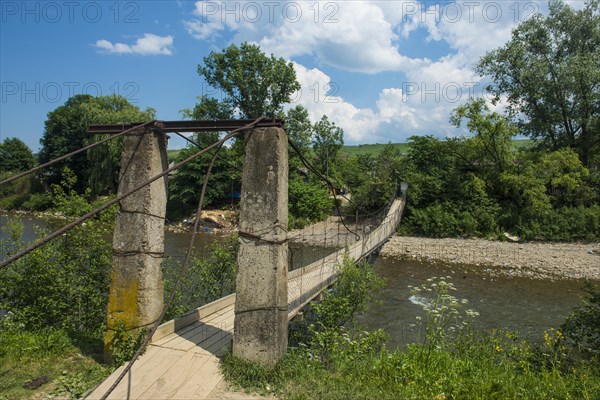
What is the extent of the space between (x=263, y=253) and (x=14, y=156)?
118 ft

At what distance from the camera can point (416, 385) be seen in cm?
316

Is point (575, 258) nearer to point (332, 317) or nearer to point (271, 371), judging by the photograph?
point (332, 317)

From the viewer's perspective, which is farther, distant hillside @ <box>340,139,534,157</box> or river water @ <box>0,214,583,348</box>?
distant hillside @ <box>340,139,534,157</box>

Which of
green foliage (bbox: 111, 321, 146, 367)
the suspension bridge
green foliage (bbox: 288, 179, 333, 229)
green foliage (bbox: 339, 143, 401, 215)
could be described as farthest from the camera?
green foliage (bbox: 288, 179, 333, 229)

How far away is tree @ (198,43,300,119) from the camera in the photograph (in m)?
22.0

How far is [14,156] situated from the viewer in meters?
31.3

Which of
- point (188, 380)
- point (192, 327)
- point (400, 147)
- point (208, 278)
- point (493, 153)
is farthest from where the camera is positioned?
point (400, 147)

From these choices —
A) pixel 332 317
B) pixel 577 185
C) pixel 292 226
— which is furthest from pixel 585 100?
pixel 332 317

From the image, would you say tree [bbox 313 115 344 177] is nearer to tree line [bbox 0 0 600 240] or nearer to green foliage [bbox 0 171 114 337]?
tree line [bbox 0 0 600 240]

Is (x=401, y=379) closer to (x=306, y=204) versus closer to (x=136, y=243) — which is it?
(x=136, y=243)

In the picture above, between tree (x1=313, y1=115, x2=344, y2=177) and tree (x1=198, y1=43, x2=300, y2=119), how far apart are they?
6.18m

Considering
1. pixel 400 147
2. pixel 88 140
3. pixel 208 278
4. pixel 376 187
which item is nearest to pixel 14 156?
pixel 88 140

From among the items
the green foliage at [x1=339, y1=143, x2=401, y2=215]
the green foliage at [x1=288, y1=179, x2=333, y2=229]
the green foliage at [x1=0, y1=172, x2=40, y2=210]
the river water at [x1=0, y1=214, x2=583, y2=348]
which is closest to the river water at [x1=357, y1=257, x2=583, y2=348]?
the river water at [x1=0, y1=214, x2=583, y2=348]

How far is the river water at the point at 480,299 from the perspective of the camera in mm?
7801
